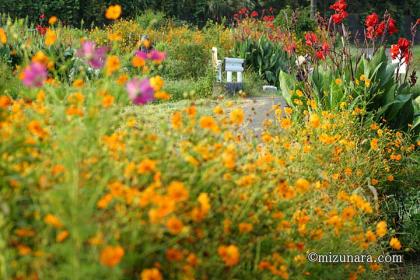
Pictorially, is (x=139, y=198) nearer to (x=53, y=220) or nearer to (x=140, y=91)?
(x=53, y=220)

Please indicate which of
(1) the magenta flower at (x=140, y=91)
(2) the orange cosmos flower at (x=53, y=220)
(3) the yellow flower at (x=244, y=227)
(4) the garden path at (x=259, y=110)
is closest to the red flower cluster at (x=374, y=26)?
(4) the garden path at (x=259, y=110)

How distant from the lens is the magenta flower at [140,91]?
2.02 metres

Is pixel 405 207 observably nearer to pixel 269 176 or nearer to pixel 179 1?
pixel 269 176

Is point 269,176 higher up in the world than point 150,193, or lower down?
lower down

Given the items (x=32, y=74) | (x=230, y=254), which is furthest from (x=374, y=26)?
(x=230, y=254)

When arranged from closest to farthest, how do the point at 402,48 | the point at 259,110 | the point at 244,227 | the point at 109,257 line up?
1. the point at 109,257
2. the point at 244,227
3. the point at 402,48
4. the point at 259,110

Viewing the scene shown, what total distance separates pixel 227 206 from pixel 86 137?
0.50 meters

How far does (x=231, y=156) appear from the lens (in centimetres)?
192

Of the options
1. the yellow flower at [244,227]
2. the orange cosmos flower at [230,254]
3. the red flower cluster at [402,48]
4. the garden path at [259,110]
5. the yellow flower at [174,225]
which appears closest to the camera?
the yellow flower at [174,225]

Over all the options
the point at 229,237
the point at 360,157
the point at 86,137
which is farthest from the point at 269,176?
the point at 360,157

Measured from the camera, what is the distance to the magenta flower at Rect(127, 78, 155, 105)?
6.61 feet

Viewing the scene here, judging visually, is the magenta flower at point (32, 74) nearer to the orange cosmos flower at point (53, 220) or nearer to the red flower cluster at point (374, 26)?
the orange cosmos flower at point (53, 220)

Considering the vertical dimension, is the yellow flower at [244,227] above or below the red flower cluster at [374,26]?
below

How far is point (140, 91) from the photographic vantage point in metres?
2.04
